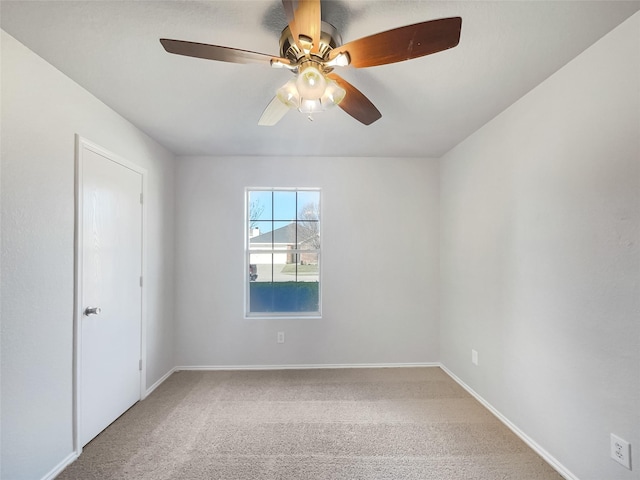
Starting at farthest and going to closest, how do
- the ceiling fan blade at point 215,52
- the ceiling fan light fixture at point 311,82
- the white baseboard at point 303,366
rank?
1. the white baseboard at point 303,366
2. the ceiling fan light fixture at point 311,82
3. the ceiling fan blade at point 215,52

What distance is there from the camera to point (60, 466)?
171 cm

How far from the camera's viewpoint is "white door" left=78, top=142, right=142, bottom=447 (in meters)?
1.92

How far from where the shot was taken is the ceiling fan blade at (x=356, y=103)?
4.77 feet

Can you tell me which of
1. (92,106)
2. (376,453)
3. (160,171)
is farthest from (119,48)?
(376,453)

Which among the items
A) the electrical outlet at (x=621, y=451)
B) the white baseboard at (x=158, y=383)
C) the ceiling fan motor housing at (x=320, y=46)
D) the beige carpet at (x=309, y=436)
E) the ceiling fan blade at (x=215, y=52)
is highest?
the ceiling fan motor housing at (x=320, y=46)

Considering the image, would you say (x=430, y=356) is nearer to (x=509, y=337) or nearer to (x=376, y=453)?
(x=509, y=337)

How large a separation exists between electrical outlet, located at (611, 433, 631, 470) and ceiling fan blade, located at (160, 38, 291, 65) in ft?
7.82

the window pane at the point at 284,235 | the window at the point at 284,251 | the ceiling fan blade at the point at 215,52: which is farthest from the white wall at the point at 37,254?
the window pane at the point at 284,235

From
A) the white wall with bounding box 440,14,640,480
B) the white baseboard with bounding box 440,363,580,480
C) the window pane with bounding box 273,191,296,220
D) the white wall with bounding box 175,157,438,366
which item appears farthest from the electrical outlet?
the window pane with bounding box 273,191,296,220

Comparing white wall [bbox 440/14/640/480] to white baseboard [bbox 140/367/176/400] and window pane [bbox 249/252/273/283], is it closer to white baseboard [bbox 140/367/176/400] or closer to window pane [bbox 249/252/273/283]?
window pane [bbox 249/252/273/283]

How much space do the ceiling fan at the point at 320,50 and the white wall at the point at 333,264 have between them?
1.84 metres

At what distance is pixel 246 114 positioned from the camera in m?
2.22

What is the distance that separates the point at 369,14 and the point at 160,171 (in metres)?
2.47

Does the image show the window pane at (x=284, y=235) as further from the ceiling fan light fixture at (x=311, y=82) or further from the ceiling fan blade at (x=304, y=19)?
the ceiling fan blade at (x=304, y=19)
